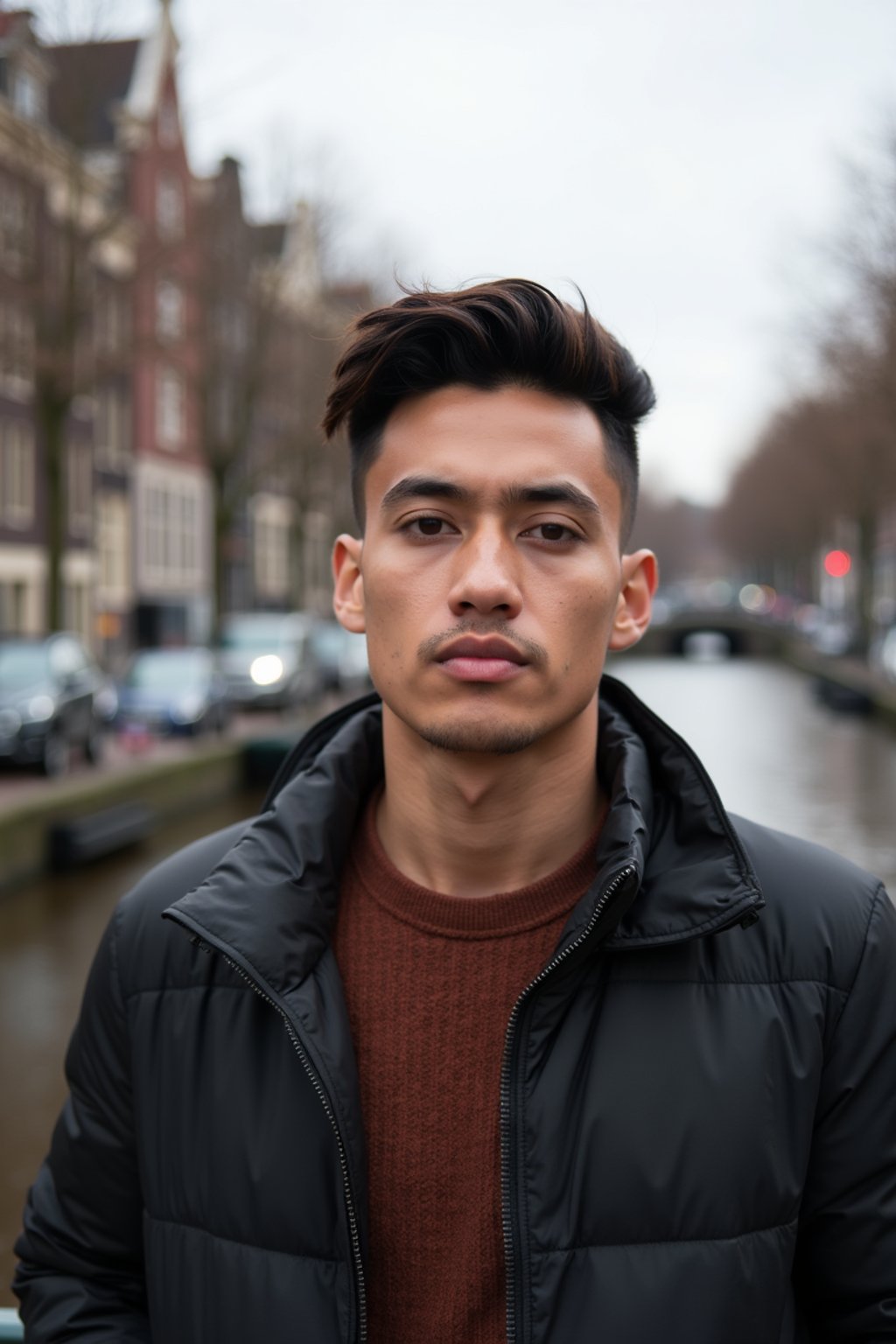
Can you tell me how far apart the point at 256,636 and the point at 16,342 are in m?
9.26

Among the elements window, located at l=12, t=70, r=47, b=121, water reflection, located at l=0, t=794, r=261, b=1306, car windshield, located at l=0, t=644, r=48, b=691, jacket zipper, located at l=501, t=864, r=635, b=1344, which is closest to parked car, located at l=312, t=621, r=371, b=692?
window, located at l=12, t=70, r=47, b=121

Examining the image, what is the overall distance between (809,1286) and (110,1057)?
991mm

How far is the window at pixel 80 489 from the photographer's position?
117 ft

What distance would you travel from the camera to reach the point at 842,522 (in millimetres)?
55188

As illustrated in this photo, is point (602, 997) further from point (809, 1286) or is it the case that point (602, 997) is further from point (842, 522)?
point (842, 522)

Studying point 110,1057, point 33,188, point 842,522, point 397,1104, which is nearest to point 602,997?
point 397,1104

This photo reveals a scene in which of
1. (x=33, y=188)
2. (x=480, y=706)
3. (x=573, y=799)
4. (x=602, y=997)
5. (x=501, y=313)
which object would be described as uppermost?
(x=33, y=188)

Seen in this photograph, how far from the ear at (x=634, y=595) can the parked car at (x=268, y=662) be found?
923 inches

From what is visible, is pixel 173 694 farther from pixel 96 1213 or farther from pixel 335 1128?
pixel 335 1128

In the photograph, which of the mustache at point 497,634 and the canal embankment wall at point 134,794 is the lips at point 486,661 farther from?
the canal embankment wall at point 134,794

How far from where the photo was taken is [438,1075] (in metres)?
1.99

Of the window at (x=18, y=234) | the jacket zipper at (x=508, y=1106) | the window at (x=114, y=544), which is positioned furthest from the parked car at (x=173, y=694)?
the jacket zipper at (x=508, y=1106)

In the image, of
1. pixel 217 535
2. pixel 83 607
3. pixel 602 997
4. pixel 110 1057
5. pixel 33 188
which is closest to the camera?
pixel 602 997

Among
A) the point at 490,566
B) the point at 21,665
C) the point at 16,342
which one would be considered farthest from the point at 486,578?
the point at 16,342
